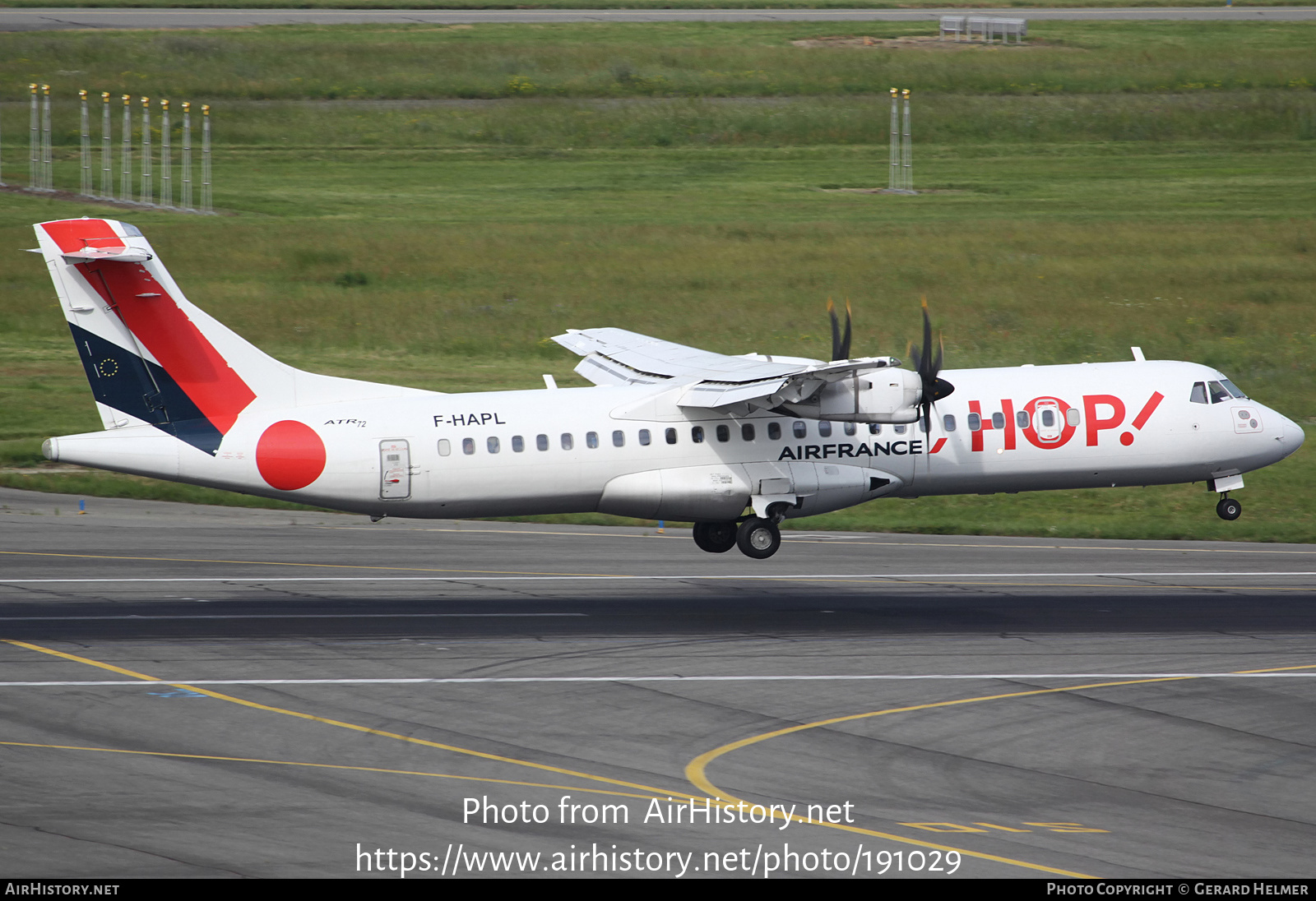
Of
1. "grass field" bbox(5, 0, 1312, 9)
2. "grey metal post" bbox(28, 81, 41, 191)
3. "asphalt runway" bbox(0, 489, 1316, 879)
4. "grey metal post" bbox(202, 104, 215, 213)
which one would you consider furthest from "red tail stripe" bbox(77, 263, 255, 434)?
"grass field" bbox(5, 0, 1312, 9)

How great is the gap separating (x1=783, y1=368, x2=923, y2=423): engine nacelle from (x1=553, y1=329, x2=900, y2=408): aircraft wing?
41 centimetres

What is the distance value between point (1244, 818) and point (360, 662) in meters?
13.3

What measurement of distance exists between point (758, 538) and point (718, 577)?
1143 mm

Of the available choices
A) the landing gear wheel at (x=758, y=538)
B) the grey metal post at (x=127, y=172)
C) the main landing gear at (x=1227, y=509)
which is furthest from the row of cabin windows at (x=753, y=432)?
the grey metal post at (x=127, y=172)

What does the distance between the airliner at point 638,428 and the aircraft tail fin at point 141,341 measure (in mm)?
34

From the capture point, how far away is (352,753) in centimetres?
1975

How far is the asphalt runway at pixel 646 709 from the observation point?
55.2 feet

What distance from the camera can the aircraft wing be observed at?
93.2 ft

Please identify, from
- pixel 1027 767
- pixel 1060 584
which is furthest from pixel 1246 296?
pixel 1027 767

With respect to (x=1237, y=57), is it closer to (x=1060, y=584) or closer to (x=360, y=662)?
(x=1060, y=584)

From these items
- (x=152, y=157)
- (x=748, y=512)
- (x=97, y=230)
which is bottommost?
(x=748, y=512)

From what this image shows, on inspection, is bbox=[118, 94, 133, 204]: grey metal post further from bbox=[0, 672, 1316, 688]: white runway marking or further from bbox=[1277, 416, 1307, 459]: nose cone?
bbox=[1277, 416, 1307, 459]: nose cone

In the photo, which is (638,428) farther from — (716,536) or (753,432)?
(716,536)

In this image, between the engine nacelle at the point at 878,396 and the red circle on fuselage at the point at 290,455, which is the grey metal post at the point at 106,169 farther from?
the engine nacelle at the point at 878,396
